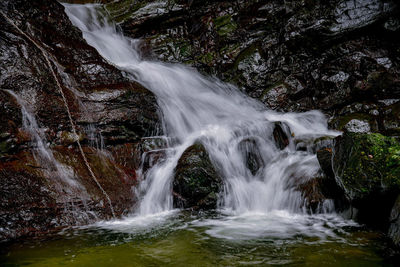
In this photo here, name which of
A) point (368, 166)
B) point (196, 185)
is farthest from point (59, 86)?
point (368, 166)

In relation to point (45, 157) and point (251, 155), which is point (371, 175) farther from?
point (45, 157)

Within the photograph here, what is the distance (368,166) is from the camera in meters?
3.86

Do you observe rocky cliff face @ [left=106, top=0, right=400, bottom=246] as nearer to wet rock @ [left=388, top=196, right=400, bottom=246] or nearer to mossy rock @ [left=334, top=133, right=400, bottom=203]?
mossy rock @ [left=334, top=133, right=400, bottom=203]

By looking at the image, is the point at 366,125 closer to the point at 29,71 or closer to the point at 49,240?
the point at 49,240

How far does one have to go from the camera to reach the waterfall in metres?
5.52

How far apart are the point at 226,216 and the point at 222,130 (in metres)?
3.26

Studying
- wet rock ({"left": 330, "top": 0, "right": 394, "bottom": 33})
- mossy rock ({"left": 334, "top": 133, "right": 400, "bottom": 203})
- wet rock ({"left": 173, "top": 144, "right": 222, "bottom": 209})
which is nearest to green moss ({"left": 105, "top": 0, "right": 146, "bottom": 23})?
wet rock ({"left": 330, "top": 0, "right": 394, "bottom": 33})

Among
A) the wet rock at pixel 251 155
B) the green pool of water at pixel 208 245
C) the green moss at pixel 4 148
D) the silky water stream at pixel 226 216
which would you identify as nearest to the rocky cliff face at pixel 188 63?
the green moss at pixel 4 148

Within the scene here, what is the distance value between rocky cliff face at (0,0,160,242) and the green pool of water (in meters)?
0.54

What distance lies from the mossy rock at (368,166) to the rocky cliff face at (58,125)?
3918mm

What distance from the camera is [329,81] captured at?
9430mm

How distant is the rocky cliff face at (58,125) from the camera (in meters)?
4.32

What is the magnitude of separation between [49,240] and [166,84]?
6824mm

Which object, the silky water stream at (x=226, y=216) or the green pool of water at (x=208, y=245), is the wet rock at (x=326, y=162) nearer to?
the silky water stream at (x=226, y=216)
